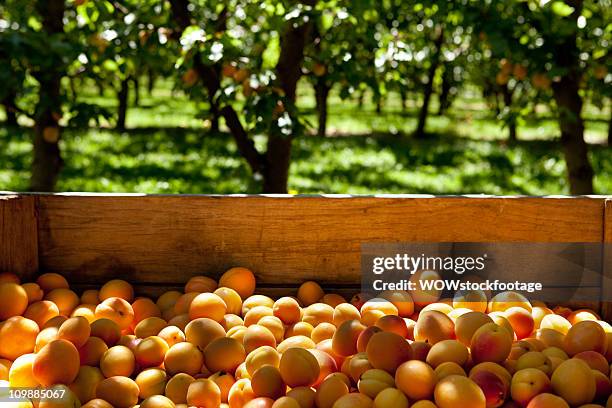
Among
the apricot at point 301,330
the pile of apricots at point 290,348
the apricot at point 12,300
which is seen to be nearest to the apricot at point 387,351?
the pile of apricots at point 290,348

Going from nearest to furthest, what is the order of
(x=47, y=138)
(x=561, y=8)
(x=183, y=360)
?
1. (x=183, y=360)
2. (x=561, y=8)
3. (x=47, y=138)

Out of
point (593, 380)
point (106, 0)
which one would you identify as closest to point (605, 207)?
point (593, 380)

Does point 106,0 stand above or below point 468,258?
above

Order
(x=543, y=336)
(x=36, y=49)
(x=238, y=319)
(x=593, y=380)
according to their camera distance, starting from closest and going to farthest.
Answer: (x=593, y=380), (x=543, y=336), (x=238, y=319), (x=36, y=49)

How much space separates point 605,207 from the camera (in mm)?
2285

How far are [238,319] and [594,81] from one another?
300 centimetres

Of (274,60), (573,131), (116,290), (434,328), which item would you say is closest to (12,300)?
(116,290)

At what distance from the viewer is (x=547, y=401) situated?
63.8 inches

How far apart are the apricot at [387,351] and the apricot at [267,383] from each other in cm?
24

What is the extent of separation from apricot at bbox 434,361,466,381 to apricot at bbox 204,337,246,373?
545 mm

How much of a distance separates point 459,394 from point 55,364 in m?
1.00

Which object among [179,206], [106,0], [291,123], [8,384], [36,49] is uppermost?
[106,0]

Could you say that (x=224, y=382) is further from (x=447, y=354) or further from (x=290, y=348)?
(x=447, y=354)

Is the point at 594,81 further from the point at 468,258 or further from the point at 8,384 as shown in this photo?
the point at 8,384
